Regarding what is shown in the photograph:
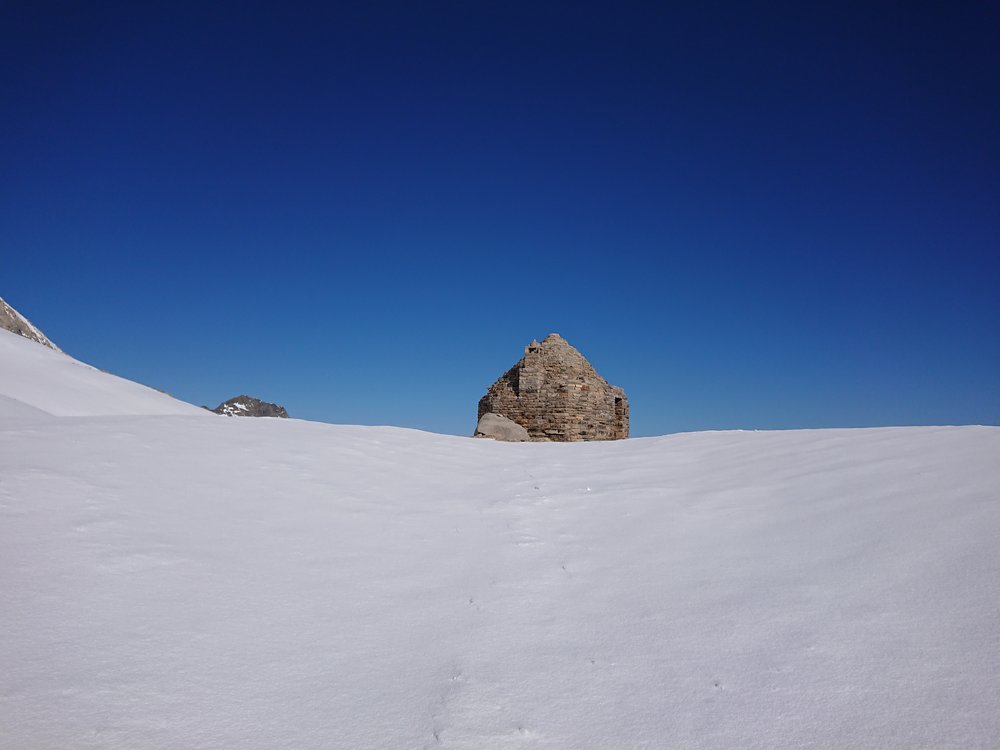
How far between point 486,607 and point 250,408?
1507cm

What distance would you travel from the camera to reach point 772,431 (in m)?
6.41

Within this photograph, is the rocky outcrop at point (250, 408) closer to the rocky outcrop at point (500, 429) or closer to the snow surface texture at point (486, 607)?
the rocky outcrop at point (500, 429)

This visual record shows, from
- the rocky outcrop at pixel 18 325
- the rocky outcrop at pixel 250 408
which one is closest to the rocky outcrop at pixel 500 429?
the rocky outcrop at pixel 250 408

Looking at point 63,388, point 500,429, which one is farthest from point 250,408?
point 63,388

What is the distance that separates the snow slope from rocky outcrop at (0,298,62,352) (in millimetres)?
3035

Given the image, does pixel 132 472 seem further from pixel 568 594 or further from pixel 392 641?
pixel 568 594

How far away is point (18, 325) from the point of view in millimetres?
10961

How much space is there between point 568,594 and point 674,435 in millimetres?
5001

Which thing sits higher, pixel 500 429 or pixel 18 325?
pixel 18 325

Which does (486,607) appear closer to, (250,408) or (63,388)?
(63,388)

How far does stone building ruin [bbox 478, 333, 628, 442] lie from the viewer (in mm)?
16375

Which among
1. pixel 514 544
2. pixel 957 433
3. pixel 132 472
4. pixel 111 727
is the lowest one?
pixel 111 727

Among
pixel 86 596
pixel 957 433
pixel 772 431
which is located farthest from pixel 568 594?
pixel 772 431

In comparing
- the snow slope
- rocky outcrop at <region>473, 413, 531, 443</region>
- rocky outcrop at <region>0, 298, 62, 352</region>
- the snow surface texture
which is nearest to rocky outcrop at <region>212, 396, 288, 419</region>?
rocky outcrop at <region>0, 298, 62, 352</region>
